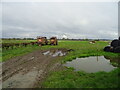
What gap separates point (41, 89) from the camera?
24.0 feet

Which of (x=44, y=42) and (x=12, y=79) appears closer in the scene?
(x=12, y=79)

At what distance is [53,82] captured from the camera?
8031 mm

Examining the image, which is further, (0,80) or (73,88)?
(0,80)

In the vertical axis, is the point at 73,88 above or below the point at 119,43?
below

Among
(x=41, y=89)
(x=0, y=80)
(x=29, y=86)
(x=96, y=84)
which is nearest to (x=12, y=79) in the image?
(x=0, y=80)

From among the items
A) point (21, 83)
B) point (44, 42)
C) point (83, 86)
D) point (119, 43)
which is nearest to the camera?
point (83, 86)

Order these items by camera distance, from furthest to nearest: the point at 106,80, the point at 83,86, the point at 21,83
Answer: the point at 21,83 → the point at 106,80 → the point at 83,86

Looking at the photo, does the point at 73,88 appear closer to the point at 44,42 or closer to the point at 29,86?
the point at 29,86

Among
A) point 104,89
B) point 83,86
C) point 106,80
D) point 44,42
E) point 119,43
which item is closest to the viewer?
point 104,89

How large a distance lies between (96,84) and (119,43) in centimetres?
1857

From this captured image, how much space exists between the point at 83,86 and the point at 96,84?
758mm

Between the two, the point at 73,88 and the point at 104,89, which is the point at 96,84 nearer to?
the point at 104,89

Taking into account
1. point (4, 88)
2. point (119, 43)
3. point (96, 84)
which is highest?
point (119, 43)

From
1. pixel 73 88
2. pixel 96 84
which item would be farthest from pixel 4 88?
pixel 96 84
